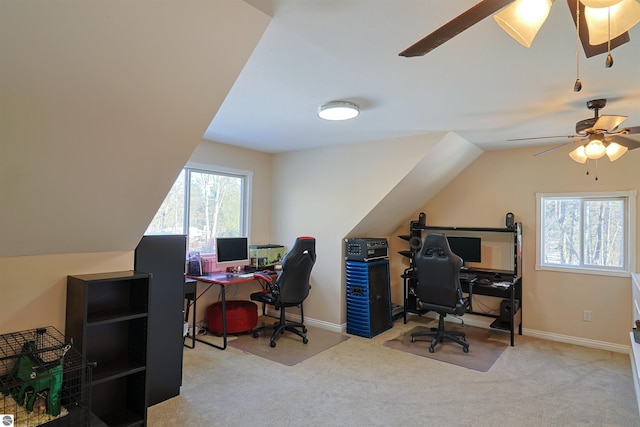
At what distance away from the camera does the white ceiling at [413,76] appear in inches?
65.4

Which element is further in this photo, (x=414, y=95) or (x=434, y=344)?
(x=434, y=344)

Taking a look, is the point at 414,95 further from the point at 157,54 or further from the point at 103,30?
the point at 103,30

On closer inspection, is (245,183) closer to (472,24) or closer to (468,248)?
(468,248)

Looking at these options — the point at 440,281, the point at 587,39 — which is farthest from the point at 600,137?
the point at 587,39

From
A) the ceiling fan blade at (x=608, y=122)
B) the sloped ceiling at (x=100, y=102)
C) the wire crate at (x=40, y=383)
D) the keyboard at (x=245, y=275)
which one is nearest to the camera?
the sloped ceiling at (x=100, y=102)

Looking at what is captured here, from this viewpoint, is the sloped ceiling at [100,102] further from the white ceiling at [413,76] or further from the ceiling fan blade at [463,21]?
the ceiling fan blade at [463,21]

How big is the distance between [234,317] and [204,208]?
1.40m

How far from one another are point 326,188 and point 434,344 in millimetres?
2253

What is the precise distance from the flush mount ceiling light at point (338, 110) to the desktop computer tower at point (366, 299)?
6.66 ft

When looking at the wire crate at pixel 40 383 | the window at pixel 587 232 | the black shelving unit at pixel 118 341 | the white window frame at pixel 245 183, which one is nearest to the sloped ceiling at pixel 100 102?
the black shelving unit at pixel 118 341

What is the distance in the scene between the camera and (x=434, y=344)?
3752 mm

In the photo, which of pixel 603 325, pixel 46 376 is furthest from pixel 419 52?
pixel 603 325

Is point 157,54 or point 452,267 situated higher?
point 157,54

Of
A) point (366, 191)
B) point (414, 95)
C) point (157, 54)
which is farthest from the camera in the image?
point (366, 191)
